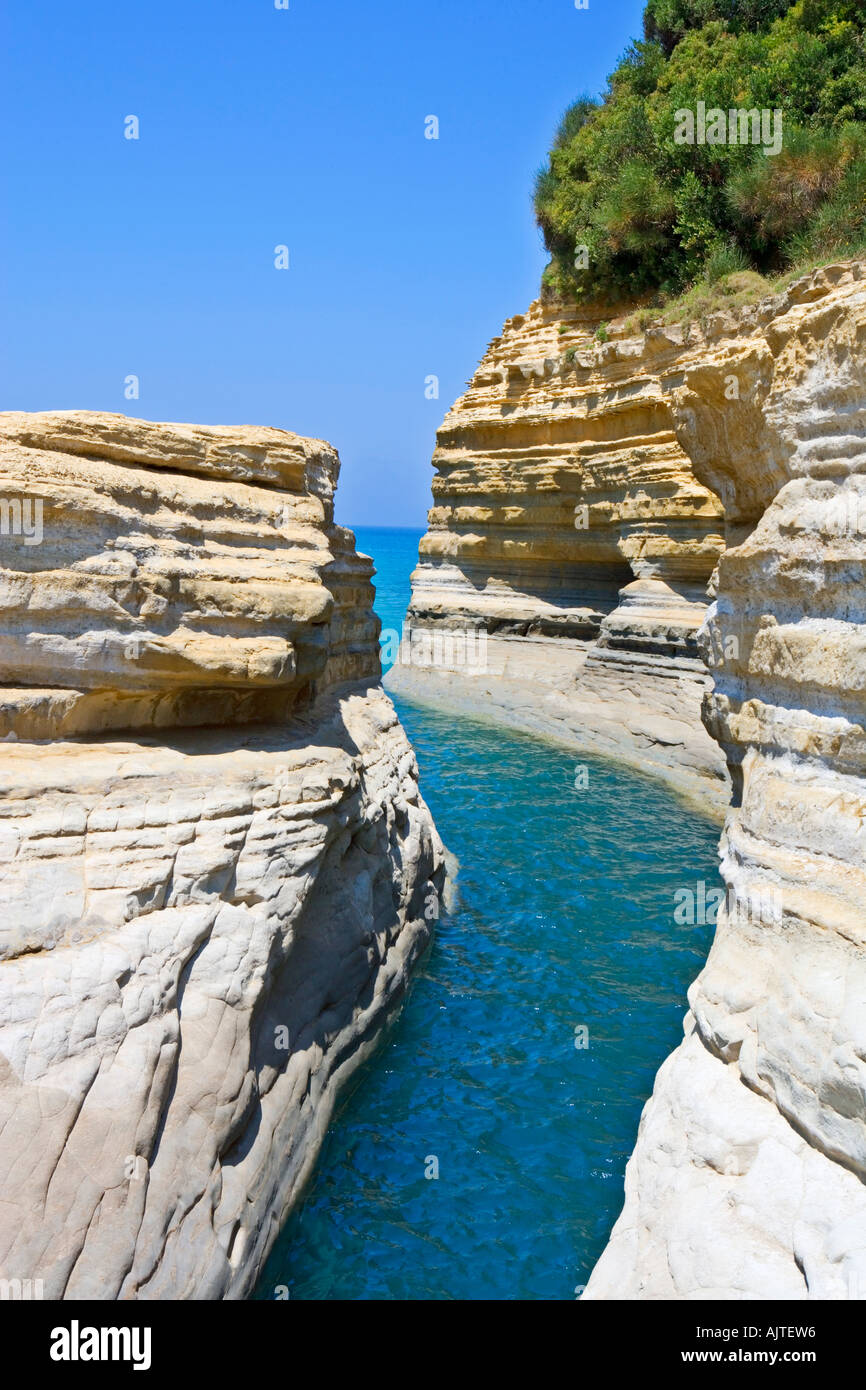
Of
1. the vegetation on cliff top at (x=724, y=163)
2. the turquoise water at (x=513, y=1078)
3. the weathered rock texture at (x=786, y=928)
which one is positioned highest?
the vegetation on cliff top at (x=724, y=163)

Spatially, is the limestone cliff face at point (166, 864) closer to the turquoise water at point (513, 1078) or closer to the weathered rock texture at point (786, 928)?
the turquoise water at point (513, 1078)

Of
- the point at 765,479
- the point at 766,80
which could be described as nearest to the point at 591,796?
the point at 765,479

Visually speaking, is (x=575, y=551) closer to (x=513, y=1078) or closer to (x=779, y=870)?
(x=513, y=1078)

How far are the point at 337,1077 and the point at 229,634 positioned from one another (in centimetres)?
369

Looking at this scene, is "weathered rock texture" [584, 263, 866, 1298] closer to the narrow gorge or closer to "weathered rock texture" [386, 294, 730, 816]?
the narrow gorge

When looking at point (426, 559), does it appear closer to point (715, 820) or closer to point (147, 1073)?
point (715, 820)

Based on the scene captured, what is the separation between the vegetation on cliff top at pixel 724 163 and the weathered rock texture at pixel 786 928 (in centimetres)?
1409

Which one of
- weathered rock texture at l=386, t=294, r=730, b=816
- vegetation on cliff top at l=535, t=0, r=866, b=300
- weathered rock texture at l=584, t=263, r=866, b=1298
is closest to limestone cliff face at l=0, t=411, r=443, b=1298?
weathered rock texture at l=584, t=263, r=866, b=1298

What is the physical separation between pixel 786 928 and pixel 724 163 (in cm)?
2289

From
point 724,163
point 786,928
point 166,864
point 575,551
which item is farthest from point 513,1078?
point 724,163

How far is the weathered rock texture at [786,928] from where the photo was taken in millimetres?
5203

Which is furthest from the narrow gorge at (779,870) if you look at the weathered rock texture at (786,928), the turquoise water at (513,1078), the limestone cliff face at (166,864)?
the limestone cliff face at (166,864)

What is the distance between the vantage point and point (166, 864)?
259 inches

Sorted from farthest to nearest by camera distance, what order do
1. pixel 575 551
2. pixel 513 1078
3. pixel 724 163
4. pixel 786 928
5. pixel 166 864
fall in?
1. pixel 575 551
2. pixel 724 163
3. pixel 513 1078
4. pixel 166 864
5. pixel 786 928
